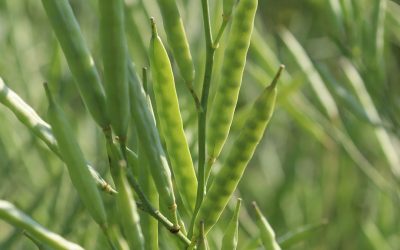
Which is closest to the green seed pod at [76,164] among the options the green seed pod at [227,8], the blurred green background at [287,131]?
the green seed pod at [227,8]

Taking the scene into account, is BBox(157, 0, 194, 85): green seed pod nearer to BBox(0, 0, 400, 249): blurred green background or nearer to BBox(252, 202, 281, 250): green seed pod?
BBox(252, 202, 281, 250): green seed pod

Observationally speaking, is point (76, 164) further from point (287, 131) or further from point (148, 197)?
point (287, 131)

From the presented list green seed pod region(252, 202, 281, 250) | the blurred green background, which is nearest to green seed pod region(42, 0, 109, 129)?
green seed pod region(252, 202, 281, 250)

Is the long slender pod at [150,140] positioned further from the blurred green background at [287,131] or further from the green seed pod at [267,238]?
the blurred green background at [287,131]

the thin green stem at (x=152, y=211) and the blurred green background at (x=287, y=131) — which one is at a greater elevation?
the thin green stem at (x=152, y=211)

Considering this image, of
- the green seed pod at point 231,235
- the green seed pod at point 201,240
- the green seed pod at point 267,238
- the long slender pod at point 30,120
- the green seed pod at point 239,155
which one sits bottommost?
the green seed pod at point 267,238

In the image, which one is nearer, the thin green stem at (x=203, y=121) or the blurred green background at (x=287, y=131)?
the thin green stem at (x=203, y=121)

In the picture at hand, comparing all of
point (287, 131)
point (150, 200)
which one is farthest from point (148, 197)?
point (287, 131)
